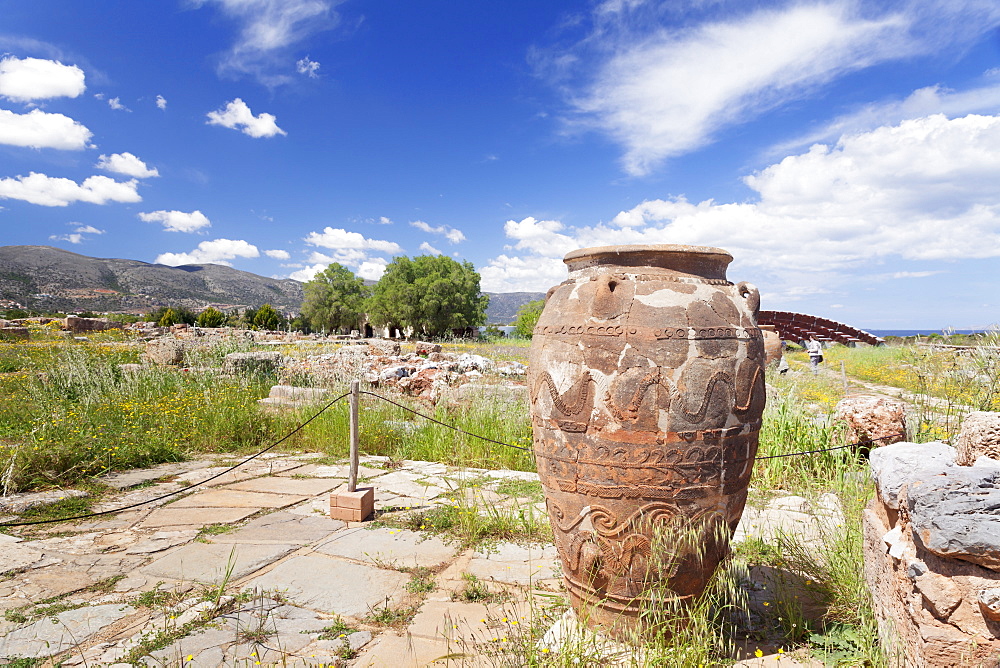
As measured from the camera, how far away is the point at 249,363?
9.77 metres

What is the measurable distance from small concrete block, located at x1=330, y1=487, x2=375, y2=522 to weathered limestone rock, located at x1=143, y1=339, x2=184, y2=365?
805cm

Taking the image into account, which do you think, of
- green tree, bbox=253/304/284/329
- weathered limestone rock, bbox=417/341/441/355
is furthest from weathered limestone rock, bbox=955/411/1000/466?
green tree, bbox=253/304/284/329

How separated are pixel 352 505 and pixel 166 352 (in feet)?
27.6

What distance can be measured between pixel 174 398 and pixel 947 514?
→ 8.10 metres

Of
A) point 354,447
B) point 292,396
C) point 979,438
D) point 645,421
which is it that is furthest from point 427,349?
point 979,438

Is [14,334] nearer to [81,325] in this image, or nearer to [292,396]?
[81,325]

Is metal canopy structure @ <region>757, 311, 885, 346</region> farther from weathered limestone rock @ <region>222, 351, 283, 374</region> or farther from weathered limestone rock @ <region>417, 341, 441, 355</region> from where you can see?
weathered limestone rock @ <region>222, 351, 283, 374</region>

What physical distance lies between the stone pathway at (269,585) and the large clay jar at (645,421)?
0.45 meters

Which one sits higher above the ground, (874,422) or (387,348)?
(387,348)

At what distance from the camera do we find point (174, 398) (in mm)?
7258

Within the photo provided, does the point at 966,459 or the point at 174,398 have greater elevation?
the point at 966,459

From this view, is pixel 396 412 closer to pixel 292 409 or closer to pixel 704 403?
pixel 292 409

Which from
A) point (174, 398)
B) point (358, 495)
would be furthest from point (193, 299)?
point (358, 495)

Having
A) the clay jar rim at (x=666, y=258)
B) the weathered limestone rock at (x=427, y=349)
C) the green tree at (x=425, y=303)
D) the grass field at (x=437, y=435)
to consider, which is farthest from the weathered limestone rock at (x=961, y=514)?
the green tree at (x=425, y=303)
